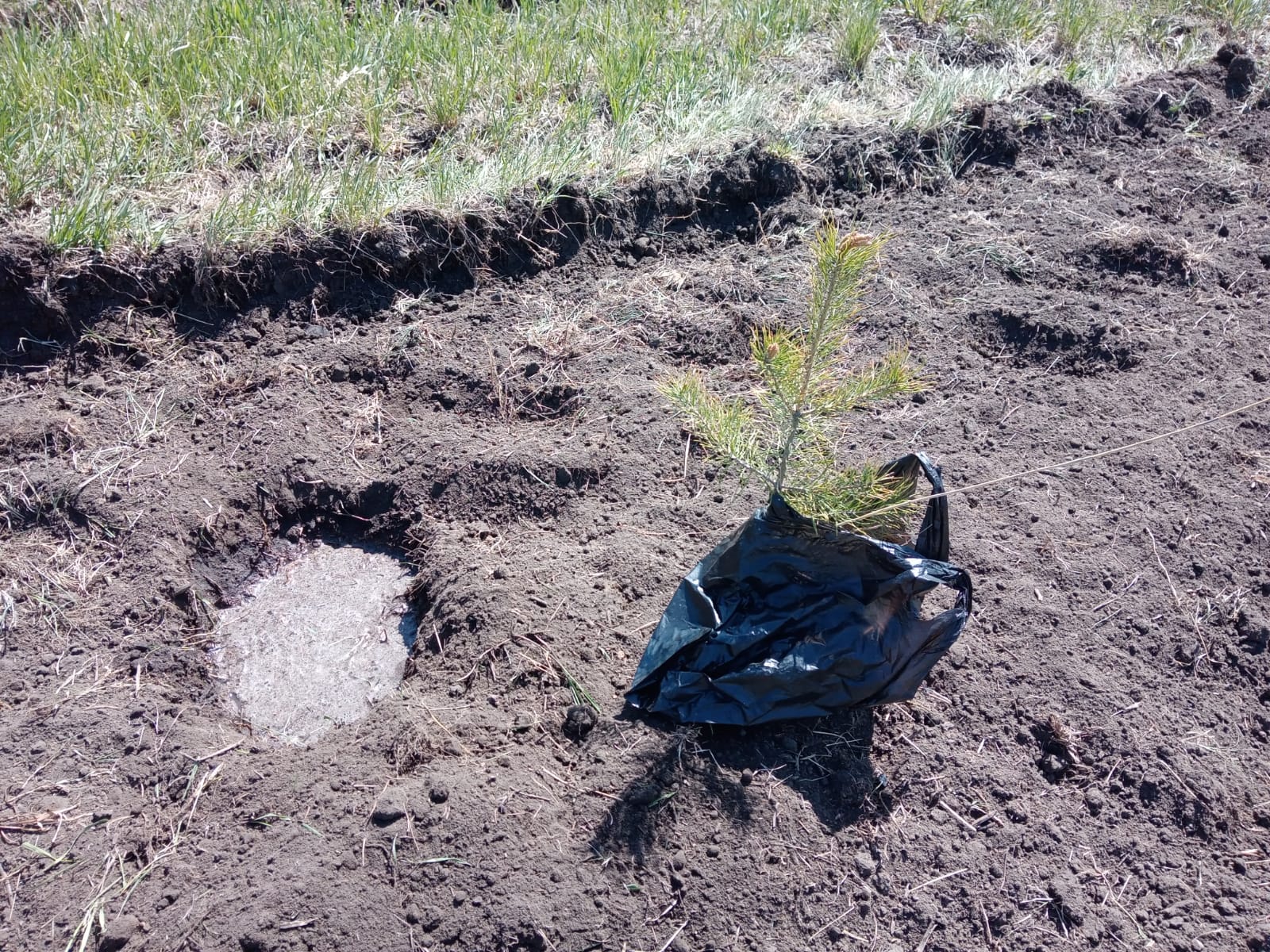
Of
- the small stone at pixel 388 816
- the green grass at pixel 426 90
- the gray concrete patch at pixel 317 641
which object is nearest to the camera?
the small stone at pixel 388 816

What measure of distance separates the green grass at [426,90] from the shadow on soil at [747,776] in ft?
7.60

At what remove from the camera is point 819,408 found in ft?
6.92

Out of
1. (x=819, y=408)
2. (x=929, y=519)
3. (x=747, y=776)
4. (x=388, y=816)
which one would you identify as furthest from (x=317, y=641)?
(x=929, y=519)

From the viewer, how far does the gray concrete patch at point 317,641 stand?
102 inches

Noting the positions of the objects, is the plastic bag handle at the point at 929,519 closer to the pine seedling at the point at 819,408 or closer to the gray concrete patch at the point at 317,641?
the pine seedling at the point at 819,408

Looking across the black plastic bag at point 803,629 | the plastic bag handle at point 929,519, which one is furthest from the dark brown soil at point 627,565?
the plastic bag handle at point 929,519

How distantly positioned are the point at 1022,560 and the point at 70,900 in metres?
2.52

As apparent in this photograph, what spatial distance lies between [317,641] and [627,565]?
96cm

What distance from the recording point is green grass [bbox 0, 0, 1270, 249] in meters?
3.52

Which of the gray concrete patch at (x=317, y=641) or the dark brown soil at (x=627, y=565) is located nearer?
the dark brown soil at (x=627, y=565)

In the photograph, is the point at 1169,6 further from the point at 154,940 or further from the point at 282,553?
the point at 154,940

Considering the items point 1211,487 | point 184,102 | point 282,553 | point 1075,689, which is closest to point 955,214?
point 1211,487

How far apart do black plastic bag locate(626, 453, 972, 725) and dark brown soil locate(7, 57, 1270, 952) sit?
0.36ft

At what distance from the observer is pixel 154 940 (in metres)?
1.94
